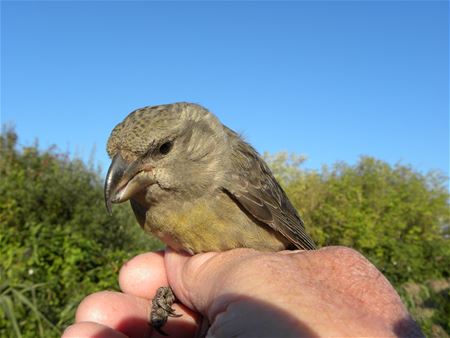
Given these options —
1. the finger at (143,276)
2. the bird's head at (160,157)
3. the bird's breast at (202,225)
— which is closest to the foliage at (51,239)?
the finger at (143,276)

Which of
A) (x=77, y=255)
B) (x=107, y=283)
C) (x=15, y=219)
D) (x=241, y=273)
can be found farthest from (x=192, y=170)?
(x=15, y=219)

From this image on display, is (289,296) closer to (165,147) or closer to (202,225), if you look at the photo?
(202,225)

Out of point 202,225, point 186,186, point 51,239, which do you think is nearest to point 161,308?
point 202,225

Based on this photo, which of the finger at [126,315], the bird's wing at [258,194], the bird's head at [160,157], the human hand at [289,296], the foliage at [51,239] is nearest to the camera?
the human hand at [289,296]

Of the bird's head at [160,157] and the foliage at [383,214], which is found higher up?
the foliage at [383,214]

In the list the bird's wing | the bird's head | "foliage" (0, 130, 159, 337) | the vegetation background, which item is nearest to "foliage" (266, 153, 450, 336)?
the vegetation background

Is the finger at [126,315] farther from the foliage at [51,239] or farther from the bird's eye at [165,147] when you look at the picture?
the foliage at [51,239]
